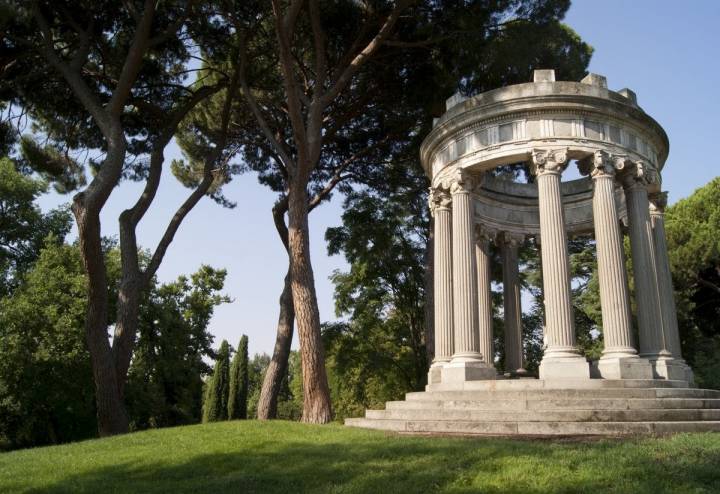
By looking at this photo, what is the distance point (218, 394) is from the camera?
1809 inches

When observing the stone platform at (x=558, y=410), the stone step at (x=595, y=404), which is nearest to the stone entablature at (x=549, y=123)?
the stone platform at (x=558, y=410)

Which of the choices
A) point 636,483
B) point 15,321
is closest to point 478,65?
point 636,483

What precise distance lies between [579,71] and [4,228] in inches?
1545

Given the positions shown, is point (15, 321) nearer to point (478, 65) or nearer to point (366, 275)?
point (366, 275)

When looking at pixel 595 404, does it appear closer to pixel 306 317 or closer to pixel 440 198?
pixel 306 317

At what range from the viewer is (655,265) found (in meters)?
20.5

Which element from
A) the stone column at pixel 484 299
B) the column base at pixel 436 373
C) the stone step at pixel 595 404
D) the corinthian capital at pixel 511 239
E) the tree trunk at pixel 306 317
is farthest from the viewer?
the corinthian capital at pixel 511 239

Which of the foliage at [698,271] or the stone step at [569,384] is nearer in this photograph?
the stone step at [569,384]

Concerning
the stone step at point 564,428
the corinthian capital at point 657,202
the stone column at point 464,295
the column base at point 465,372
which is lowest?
the stone step at point 564,428

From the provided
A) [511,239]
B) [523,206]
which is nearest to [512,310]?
[511,239]

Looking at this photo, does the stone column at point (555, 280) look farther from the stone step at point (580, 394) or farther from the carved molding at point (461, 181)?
the carved molding at point (461, 181)

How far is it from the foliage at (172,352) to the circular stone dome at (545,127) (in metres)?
26.5

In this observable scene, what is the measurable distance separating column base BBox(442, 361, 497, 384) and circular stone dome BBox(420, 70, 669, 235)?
655cm

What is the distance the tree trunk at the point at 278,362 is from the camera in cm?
2425
